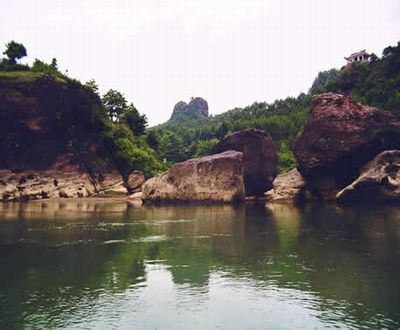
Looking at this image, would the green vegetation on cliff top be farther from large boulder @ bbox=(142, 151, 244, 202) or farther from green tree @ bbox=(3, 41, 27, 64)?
large boulder @ bbox=(142, 151, 244, 202)

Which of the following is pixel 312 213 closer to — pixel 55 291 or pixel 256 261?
pixel 256 261

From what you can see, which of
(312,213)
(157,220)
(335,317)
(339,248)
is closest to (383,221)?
(312,213)

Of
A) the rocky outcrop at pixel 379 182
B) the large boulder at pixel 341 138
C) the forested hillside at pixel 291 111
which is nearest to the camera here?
the rocky outcrop at pixel 379 182

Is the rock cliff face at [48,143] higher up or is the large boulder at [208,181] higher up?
the rock cliff face at [48,143]

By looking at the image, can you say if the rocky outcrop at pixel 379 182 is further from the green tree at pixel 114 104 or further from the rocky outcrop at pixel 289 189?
the green tree at pixel 114 104

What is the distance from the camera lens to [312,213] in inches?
1665

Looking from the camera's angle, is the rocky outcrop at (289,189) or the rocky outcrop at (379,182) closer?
the rocky outcrop at (379,182)

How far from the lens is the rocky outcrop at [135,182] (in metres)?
69.2

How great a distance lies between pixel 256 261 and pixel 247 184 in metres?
39.6

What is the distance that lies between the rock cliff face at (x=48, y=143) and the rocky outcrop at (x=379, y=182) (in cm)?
3086

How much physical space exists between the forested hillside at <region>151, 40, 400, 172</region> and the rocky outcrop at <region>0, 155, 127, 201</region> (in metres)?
27.6

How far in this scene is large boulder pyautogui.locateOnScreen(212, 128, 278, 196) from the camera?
60281 mm

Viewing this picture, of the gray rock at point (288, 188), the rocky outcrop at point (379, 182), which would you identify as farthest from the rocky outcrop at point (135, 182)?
the rocky outcrop at point (379, 182)

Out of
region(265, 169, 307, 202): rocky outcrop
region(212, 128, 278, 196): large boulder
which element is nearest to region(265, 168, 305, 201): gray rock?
region(265, 169, 307, 202): rocky outcrop
